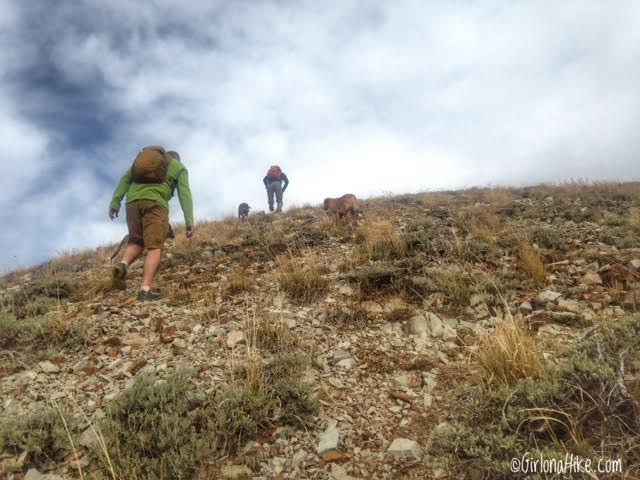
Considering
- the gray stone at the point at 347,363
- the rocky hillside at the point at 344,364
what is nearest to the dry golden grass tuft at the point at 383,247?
the rocky hillside at the point at 344,364

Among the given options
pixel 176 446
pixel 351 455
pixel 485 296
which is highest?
pixel 485 296

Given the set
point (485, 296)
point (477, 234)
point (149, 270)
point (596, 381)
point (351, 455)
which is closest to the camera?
point (596, 381)

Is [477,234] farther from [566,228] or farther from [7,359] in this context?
[7,359]

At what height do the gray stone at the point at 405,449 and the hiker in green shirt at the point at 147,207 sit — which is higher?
the hiker in green shirt at the point at 147,207

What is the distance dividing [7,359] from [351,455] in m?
3.54

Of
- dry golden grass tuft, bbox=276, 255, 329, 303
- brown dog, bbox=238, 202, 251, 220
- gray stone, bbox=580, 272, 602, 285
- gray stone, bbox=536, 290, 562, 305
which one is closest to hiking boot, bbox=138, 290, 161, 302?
dry golden grass tuft, bbox=276, 255, 329, 303

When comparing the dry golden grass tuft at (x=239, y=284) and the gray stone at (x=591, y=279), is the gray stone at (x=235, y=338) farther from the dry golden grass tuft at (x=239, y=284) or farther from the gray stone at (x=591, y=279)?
the gray stone at (x=591, y=279)

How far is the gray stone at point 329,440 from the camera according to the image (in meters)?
2.70

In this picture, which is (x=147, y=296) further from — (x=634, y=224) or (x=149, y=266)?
(x=634, y=224)

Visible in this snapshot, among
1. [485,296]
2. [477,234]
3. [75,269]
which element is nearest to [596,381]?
[485,296]

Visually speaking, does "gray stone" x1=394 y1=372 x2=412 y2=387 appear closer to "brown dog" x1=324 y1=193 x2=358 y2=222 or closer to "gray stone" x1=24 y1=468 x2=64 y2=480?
"gray stone" x1=24 y1=468 x2=64 y2=480

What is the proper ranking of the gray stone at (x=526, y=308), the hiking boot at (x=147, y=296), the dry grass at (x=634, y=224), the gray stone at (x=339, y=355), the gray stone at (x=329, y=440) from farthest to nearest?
the dry grass at (x=634, y=224)
the hiking boot at (x=147, y=296)
the gray stone at (x=526, y=308)
the gray stone at (x=339, y=355)
the gray stone at (x=329, y=440)

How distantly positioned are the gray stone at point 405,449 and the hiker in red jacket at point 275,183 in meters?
13.9

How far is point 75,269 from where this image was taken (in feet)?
27.2
